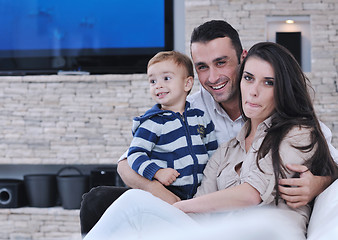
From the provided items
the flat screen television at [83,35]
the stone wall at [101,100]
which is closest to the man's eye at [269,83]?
the stone wall at [101,100]

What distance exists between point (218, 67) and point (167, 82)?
1.06 feet

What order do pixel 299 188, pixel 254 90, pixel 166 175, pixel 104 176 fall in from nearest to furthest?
pixel 299 188
pixel 254 90
pixel 166 175
pixel 104 176

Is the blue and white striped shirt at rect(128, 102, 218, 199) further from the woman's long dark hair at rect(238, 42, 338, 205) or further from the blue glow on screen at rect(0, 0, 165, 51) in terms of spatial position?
the blue glow on screen at rect(0, 0, 165, 51)

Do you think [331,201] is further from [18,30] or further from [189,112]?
[18,30]

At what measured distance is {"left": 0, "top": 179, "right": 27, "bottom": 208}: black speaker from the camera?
343 centimetres

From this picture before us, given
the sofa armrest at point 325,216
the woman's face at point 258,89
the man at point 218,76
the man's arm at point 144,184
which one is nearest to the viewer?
the sofa armrest at point 325,216

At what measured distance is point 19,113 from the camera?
3.48 metres

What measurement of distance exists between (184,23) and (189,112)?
1764 mm

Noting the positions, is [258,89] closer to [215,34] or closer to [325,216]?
[325,216]

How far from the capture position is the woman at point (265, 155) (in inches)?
55.7

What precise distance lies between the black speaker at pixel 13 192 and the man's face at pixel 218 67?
1813mm

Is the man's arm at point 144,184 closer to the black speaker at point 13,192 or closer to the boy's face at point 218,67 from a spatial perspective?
the boy's face at point 218,67

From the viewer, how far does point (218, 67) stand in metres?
2.08

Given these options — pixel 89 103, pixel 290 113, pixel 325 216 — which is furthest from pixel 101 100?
pixel 325 216
